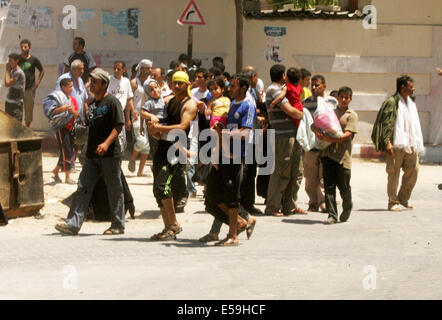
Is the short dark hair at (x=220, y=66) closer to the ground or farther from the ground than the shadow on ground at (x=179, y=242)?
farther from the ground

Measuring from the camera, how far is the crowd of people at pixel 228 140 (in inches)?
407

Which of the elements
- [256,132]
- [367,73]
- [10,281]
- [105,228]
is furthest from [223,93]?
[367,73]

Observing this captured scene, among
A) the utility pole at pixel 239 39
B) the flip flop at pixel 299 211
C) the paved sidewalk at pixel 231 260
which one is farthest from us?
the utility pole at pixel 239 39

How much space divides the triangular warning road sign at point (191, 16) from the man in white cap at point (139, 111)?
1.62m

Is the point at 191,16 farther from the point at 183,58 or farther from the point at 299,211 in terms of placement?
the point at 299,211

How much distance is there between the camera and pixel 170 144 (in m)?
10.4

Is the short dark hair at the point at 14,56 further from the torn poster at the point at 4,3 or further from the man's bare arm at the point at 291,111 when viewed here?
the man's bare arm at the point at 291,111

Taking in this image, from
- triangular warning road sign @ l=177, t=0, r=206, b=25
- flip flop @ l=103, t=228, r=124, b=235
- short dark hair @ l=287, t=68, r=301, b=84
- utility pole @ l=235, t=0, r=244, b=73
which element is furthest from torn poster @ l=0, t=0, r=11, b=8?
flip flop @ l=103, t=228, r=124, b=235

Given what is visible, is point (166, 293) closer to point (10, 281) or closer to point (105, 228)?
point (10, 281)

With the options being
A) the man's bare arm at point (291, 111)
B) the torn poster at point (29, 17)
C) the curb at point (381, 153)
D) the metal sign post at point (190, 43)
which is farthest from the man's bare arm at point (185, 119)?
the torn poster at point (29, 17)

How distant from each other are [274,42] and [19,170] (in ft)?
29.4

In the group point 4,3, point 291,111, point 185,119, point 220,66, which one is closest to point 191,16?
point 220,66
